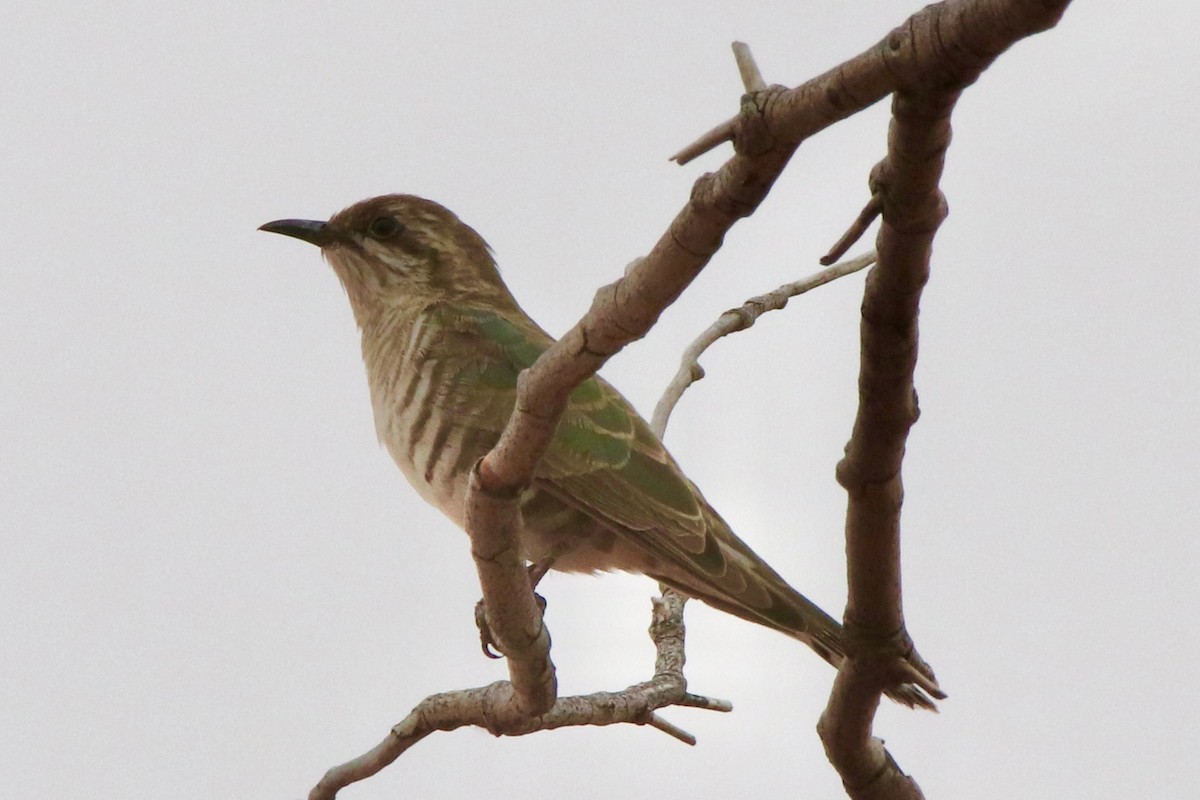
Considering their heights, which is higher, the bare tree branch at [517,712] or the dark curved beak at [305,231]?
the dark curved beak at [305,231]

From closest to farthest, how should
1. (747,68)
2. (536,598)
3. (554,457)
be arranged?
(747,68), (536,598), (554,457)

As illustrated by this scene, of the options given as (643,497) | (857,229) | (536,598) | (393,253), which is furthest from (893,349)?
(393,253)

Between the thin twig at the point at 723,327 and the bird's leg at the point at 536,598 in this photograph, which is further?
the thin twig at the point at 723,327

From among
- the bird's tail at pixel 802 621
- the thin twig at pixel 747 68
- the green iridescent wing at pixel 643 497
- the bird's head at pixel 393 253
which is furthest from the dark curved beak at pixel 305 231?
the thin twig at pixel 747 68

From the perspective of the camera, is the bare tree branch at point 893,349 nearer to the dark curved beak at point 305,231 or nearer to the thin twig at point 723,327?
the thin twig at point 723,327

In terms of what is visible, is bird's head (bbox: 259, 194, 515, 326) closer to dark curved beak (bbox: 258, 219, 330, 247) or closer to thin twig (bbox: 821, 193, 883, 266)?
dark curved beak (bbox: 258, 219, 330, 247)

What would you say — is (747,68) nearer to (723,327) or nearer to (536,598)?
(536,598)

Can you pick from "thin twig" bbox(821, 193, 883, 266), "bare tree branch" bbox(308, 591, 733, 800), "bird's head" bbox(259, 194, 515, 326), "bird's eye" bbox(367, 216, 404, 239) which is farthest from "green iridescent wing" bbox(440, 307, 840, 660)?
"thin twig" bbox(821, 193, 883, 266)
